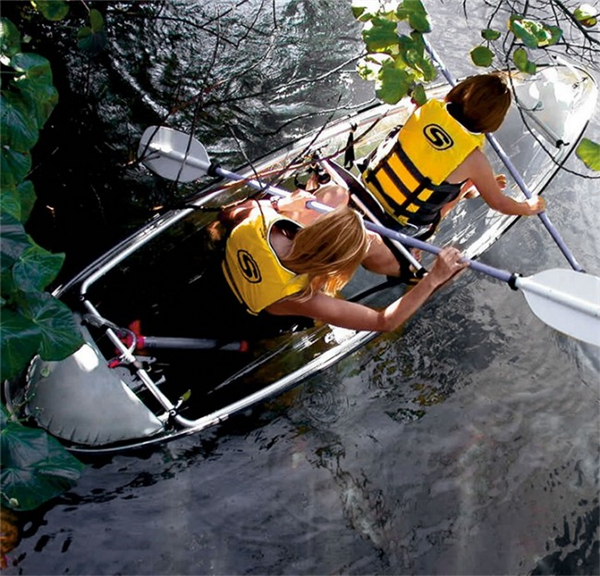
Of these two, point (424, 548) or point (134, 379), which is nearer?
point (134, 379)

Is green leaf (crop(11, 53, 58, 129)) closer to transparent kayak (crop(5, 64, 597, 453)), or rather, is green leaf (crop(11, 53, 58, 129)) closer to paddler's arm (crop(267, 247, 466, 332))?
transparent kayak (crop(5, 64, 597, 453))

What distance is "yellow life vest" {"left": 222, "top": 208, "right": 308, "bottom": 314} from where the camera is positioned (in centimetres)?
279

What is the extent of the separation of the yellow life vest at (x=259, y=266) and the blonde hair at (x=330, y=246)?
6 cm

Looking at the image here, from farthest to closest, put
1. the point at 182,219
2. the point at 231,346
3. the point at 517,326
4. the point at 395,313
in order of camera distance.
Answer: the point at 517,326 → the point at 182,219 → the point at 231,346 → the point at 395,313

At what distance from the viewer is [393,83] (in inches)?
102

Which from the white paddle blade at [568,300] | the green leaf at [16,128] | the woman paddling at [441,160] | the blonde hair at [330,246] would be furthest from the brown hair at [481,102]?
the green leaf at [16,128]

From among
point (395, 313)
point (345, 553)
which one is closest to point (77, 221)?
point (395, 313)

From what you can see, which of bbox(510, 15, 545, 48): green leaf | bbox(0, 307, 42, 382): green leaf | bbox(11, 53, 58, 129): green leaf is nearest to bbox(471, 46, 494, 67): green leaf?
bbox(510, 15, 545, 48): green leaf

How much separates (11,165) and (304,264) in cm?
100

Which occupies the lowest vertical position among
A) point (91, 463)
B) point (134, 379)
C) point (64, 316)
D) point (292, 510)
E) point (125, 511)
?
point (292, 510)

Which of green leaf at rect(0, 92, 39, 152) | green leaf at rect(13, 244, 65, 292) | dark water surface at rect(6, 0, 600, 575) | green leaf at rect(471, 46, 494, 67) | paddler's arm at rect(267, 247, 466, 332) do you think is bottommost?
dark water surface at rect(6, 0, 600, 575)

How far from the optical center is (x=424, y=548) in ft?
11.4

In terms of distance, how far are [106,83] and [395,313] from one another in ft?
7.86

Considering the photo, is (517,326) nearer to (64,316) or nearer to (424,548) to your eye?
(424,548)
